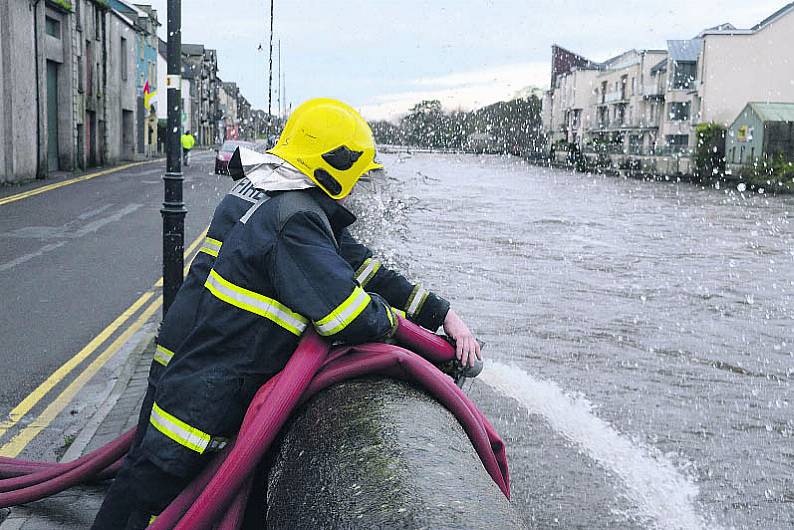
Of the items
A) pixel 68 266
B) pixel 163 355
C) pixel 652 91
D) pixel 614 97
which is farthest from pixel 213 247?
pixel 614 97

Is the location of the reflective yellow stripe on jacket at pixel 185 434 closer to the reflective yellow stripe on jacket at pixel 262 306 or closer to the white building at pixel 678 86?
the reflective yellow stripe on jacket at pixel 262 306

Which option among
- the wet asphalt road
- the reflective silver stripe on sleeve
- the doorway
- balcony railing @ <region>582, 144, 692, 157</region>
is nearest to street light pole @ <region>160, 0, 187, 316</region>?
the wet asphalt road

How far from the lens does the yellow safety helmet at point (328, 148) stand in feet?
9.80

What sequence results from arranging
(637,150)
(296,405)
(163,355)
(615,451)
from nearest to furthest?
(296,405) → (163,355) → (615,451) → (637,150)

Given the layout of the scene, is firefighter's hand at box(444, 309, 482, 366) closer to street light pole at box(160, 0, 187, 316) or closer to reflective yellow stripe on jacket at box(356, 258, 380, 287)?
reflective yellow stripe on jacket at box(356, 258, 380, 287)

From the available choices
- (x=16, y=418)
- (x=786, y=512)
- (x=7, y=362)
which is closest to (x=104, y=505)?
(x=16, y=418)

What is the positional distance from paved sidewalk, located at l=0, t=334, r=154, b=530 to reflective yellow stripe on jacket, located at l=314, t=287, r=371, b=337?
217 cm

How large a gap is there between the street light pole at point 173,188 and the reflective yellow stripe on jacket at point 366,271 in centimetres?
426

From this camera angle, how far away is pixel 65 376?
7621mm

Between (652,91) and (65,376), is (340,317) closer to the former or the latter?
(65,376)

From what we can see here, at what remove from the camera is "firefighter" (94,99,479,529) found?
2.73m

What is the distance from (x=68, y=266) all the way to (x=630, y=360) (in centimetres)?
813

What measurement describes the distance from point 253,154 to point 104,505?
134 cm

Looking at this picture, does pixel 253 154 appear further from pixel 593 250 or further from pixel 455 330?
pixel 593 250
